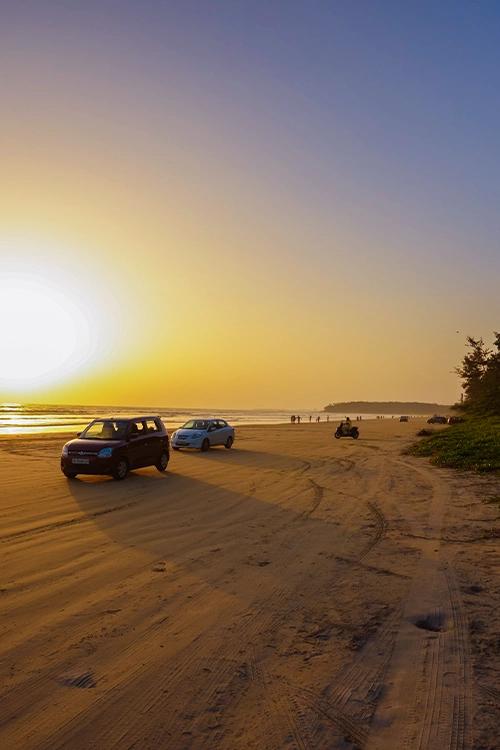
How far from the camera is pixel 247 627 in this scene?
16.6ft

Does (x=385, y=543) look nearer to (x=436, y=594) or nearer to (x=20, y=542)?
(x=436, y=594)

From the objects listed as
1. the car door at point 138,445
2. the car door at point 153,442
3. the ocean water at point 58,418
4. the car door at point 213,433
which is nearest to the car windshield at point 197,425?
the car door at point 213,433

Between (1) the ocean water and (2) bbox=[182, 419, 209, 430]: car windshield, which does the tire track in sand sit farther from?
(2) bbox=[182, 419, 209, 430]: car windshield

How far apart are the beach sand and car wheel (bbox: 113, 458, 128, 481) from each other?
414cm

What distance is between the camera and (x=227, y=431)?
28219mm

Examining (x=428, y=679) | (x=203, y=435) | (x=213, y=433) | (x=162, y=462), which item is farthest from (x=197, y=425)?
(x=428, y=679)

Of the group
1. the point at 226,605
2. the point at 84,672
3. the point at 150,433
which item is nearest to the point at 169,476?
the point at 150,433

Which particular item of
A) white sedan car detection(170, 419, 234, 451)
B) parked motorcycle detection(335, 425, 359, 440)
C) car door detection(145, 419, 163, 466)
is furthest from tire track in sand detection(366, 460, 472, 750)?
parked motorcycle detection(335, 425, 359, 440)

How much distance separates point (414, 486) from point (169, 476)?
7166mm

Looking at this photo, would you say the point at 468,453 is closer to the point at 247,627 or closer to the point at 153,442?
the point at 153,442

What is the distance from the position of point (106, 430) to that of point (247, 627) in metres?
12.3

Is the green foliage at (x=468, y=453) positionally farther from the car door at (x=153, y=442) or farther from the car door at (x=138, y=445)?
the car door at (x=138, y=445)

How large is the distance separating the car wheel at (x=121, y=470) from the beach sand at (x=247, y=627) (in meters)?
4.14

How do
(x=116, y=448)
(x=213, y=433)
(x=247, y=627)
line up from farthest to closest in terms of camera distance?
(x=213, y=433) → (x=116, y=448) → (x=247, y=627)
